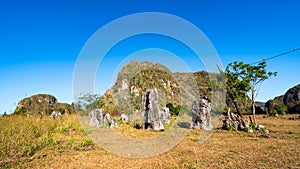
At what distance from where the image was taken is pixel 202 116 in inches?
487

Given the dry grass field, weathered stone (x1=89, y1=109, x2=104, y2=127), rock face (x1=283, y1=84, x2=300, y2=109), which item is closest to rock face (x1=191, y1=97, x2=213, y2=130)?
the dry grass field

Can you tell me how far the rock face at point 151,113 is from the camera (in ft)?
40.1

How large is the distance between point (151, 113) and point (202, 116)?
112 inches

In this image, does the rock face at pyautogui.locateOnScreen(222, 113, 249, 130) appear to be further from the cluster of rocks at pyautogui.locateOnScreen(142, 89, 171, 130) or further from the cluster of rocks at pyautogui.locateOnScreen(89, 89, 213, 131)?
the cluster of rocks at pyautogui.locateOnScreen(142, 89, 171, 130)

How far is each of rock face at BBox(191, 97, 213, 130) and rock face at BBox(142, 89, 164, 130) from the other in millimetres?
1973

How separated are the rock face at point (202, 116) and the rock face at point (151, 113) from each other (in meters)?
1.97

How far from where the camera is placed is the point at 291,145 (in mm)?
6906

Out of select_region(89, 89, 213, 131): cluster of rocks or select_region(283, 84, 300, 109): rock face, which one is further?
select_region(283, 84, 300, 109): rock face

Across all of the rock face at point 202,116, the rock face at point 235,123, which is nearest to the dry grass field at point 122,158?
the rock face at point 235,123

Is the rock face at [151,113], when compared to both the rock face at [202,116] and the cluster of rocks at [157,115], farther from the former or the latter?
the rock face at [202,116]

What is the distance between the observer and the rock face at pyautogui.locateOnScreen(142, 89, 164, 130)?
40.1 feet

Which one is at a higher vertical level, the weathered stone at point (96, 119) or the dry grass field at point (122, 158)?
the weathered stone at point (96, 119)

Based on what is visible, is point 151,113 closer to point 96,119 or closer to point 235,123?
point 96,119

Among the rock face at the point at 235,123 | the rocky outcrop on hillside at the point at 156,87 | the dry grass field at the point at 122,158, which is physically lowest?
the dry grass field at the point at 122,158
